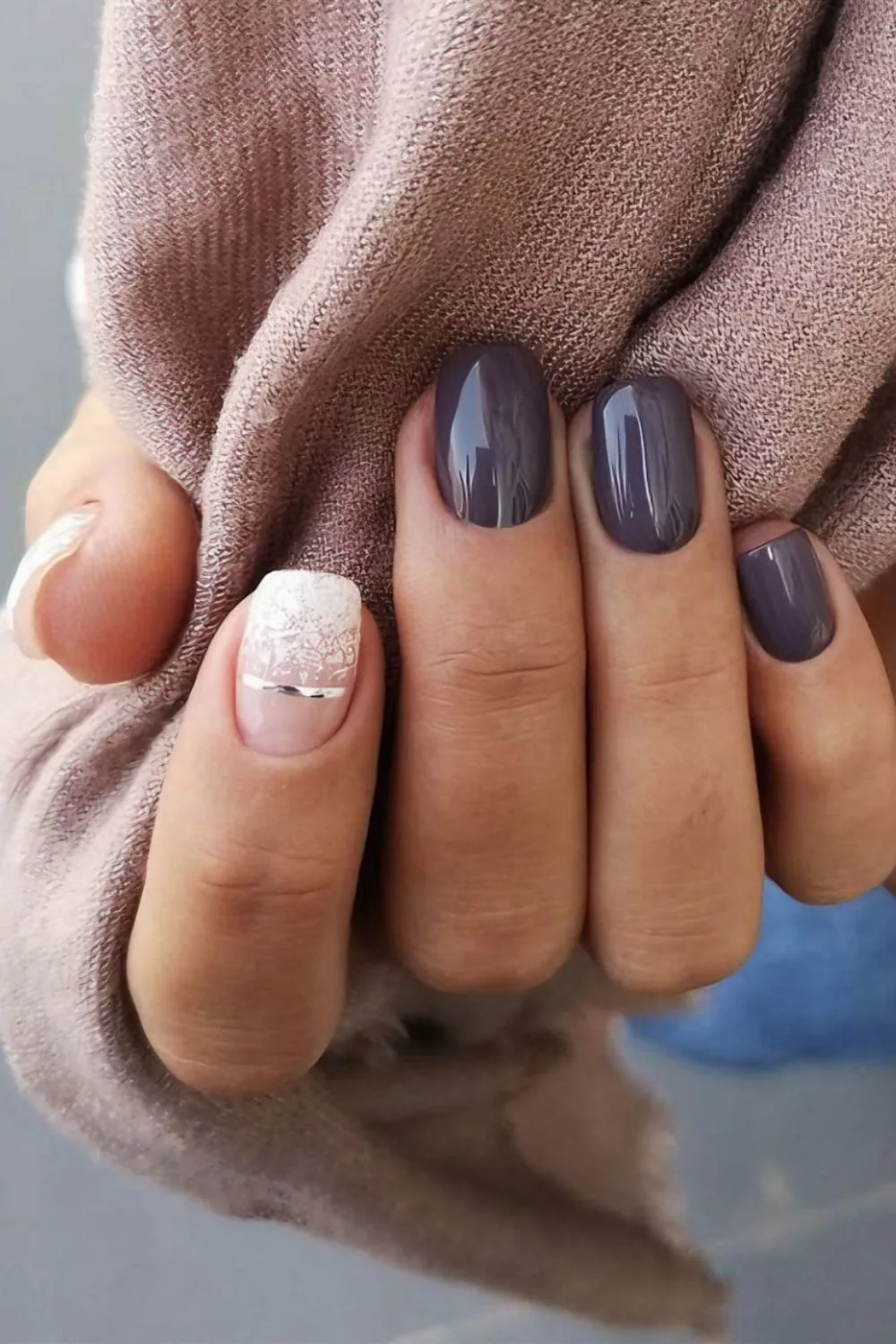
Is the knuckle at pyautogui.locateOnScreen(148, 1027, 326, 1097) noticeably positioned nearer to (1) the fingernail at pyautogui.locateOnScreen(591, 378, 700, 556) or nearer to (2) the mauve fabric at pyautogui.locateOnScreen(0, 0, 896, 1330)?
(2) the mauve fabric at pyautogui.locateOnScreen(0, 0, 896, 1330)

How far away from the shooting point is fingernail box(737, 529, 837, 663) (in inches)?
10.1

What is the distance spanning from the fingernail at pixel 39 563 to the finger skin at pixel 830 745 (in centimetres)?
17

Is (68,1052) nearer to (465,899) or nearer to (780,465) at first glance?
(465,899)

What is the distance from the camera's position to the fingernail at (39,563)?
0.98ft

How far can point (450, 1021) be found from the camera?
14.0 inches

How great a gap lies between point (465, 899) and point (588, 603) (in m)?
0.08

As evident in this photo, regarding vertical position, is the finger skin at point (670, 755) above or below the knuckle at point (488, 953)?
above

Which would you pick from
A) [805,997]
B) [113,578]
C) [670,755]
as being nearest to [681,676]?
[670,755]

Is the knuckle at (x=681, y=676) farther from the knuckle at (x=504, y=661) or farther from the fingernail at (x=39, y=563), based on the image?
the fingernail at (x=39, y=563)

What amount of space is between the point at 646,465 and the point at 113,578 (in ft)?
0.44

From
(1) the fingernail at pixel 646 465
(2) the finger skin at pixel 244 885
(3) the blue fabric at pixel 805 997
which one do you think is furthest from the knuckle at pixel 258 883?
(3) the blue fabric at pixel 805 997

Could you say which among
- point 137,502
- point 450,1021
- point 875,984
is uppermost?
point 137,502

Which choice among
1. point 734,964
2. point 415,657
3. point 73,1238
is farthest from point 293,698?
point 73,1238

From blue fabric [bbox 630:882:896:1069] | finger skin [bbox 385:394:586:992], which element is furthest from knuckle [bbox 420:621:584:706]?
blue fabric [bbox 630:882:896:1069]
